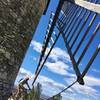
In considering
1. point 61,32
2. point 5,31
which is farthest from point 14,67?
point 61,32

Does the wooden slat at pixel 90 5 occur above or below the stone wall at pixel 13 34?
above

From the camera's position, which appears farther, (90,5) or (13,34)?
(13,34)

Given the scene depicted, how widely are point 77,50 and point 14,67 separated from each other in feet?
5.61

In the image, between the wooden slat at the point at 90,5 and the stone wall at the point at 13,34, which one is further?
the stone wall at the point at 13,34

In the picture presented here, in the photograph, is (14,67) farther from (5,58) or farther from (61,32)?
(61,32)

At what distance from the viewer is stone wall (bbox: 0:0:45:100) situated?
26.1 ft

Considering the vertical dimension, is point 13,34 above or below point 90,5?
below

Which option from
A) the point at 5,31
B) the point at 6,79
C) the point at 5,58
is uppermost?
the point at 5,31

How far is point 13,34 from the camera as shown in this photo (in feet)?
27.2

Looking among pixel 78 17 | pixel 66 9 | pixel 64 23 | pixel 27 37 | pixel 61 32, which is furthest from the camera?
pixel 66 9

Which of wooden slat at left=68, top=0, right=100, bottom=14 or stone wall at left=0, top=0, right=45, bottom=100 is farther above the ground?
wooden slat at left=68, top=0, right=100, bottom=14

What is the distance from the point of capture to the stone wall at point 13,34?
26.1 ft

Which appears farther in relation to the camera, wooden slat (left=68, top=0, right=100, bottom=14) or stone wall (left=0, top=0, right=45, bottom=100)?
stone wall (left=0, top=0, right=45, bottom=100)

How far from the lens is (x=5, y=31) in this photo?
7957mm
